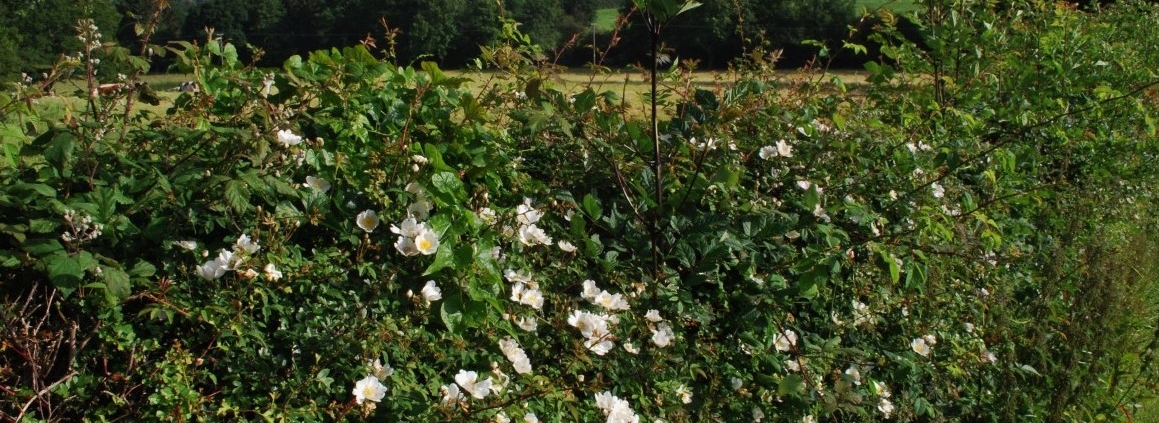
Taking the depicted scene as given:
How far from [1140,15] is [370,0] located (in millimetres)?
6275

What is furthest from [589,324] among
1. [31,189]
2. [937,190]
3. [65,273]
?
[937,190]

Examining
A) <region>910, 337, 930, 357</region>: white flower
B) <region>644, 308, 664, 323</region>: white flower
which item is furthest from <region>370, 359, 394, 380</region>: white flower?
<region>910, 337, 930, 357</region>: white flower

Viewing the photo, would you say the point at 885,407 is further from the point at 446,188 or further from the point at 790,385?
the point at 446,188

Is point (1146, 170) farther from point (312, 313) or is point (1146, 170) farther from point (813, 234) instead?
point (312, 313)

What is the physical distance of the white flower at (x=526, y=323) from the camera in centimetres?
204

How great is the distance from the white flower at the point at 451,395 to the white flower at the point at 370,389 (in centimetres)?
13

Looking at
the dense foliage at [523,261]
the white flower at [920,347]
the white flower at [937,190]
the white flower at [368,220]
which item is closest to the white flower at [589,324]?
the dense foliage at [523,261]

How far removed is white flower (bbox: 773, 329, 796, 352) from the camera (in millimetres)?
2406

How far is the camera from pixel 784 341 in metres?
2.43

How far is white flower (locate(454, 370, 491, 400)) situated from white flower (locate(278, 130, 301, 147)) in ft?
1.98

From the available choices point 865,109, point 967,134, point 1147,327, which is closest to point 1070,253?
point 1147,327

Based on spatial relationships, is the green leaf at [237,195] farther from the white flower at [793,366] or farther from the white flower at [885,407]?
the white flower at [885,407]

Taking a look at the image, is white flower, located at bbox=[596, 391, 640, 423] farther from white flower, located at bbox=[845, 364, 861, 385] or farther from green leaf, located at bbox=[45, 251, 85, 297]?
green leaf, located at bbox=[45, 251, 85, 297]

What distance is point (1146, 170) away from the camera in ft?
15.6
